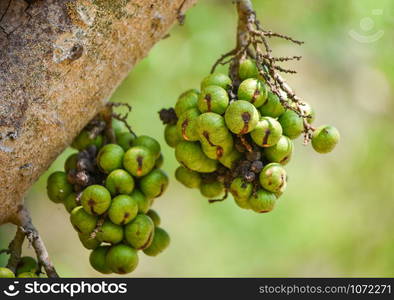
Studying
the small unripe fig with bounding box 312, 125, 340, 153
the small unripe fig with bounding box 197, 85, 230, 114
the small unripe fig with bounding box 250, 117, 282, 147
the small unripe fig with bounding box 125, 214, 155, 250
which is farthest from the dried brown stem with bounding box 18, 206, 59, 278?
the small unripe fig with bounding box 312, 125, 340, 153

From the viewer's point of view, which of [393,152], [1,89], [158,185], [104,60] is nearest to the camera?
[1,89]

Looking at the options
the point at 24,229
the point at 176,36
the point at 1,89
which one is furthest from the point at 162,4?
the point at 176,36

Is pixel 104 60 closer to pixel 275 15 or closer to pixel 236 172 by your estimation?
pixel 236 172

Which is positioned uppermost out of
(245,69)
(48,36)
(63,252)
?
(63,252)

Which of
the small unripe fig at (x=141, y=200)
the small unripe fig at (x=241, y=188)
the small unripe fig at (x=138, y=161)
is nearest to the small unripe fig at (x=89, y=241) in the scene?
the small unripe fig at (x=141, y=200)

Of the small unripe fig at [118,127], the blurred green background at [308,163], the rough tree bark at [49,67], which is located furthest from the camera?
the blurred green background at [308,163]

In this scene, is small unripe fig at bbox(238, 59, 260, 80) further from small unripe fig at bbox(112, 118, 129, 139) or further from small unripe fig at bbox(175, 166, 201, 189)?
small unripe fig at bbox(112, 118, 129, 139)

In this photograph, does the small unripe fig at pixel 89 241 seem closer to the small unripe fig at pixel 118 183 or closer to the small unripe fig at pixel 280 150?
the small unripe fig at pixel 118 183
